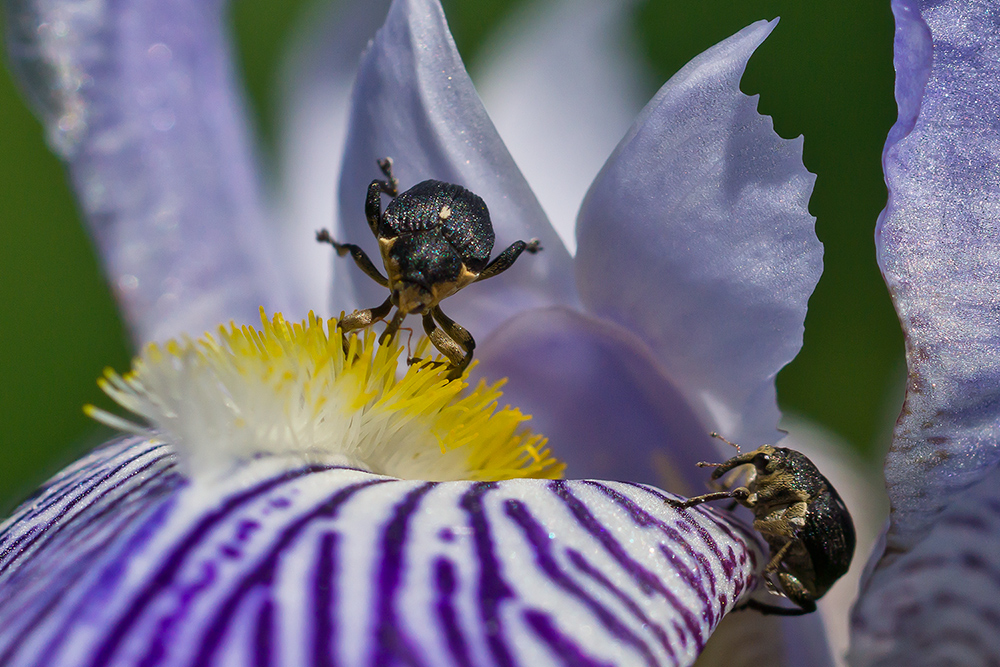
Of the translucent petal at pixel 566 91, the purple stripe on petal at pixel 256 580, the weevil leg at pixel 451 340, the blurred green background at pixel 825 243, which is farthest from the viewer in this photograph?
the blurred green background at pixel 825 243

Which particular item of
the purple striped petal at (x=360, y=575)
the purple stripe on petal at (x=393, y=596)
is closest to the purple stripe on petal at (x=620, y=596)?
the purple striped petal at (x=360, y=575)

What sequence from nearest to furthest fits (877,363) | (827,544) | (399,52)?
(827,544)
(399,52)
(877,363)

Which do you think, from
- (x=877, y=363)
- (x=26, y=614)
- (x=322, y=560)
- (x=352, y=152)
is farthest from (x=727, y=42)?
(x=877, y=363)

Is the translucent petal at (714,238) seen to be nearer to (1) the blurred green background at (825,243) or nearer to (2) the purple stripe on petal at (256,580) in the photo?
(2) the purple stripe on petal at (256,580)

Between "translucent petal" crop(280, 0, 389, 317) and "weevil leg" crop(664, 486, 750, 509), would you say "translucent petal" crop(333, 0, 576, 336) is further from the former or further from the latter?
"translucent petal" crop(280, 0, 389, 317)

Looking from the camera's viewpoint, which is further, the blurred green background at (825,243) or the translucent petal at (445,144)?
the blurred green background at (825,243)

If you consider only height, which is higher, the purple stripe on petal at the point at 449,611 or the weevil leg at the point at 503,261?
the weevil leg at the point at 503,261

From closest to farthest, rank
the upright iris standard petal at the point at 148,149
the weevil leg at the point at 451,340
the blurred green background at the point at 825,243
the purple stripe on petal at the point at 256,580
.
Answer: the purple stripe on petal at the point at 256,580 → the weevil leg at the point at 451,340 → the upright iris standard petal at the point at 148,149 → the blurred green background at the point at 825,243

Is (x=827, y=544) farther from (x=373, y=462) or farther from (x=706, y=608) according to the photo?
(x=373, y=462)
